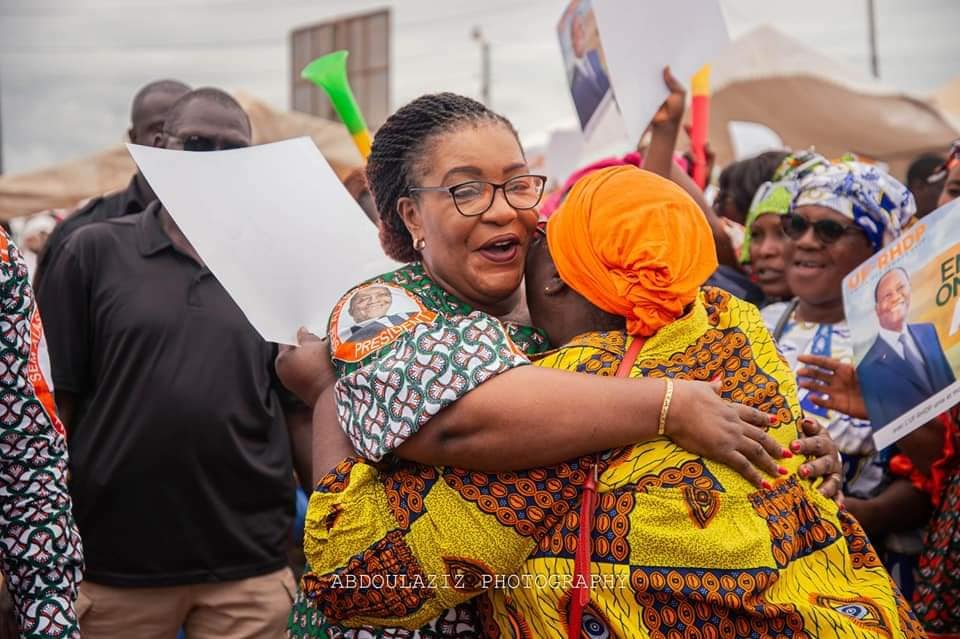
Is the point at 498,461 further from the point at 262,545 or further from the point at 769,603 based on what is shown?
the point at 262,545

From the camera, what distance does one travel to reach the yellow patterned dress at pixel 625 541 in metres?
1.82

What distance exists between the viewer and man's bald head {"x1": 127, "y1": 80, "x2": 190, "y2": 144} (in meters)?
4.53

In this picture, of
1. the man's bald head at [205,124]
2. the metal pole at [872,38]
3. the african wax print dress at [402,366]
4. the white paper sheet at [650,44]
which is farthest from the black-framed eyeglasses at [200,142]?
the metal pole at [872,38]

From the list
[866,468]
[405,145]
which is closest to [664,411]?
[405,145]

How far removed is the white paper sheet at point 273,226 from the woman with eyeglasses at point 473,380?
0.34 metres

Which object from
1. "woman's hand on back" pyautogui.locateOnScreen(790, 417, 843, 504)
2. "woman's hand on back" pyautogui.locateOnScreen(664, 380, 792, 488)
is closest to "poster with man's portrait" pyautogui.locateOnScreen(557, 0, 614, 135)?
"woman's hand on back" pyautogui.locateOnScreen(790, 417, 843, 504)

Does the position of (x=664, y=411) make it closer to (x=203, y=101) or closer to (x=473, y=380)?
(x=473, y=380)

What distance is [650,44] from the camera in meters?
3.17

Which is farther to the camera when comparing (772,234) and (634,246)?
(772,234)

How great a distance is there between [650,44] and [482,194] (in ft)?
4.21

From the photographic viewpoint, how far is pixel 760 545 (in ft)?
5.99

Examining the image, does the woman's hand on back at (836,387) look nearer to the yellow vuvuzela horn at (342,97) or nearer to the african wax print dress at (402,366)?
the african wax print dress at (402,366)

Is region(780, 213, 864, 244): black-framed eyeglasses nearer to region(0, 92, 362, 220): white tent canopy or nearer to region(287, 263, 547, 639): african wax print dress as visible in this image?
region(287, 263, 547, 639): african wax print dress

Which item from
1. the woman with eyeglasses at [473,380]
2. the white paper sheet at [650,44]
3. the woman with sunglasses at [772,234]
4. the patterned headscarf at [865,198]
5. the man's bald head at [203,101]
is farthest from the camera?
the woman with sunglasses at [772,234]
